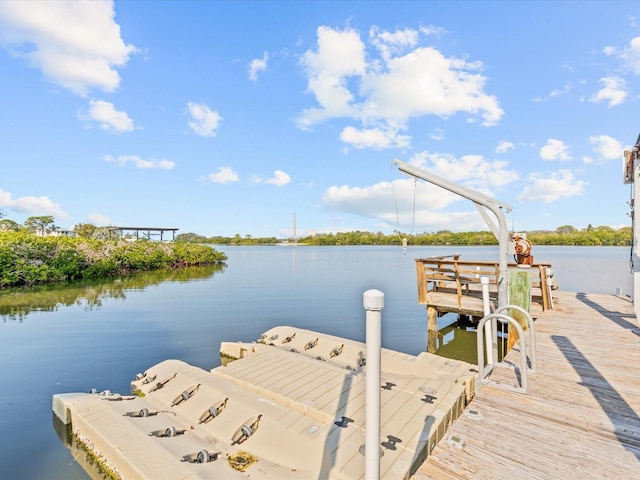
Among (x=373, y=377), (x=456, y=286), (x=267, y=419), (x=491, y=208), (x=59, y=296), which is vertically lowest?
(x=59, y=296)

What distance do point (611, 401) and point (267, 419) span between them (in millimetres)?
3863

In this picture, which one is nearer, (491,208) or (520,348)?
(520,348)

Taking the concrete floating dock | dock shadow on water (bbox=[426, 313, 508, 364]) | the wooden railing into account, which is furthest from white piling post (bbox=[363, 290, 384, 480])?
dock shadow on water (bbox=[426, 313, 508, 364])

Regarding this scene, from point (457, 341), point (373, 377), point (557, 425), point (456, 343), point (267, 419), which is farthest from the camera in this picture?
point (457, 341)

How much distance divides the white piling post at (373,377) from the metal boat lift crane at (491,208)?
492cm

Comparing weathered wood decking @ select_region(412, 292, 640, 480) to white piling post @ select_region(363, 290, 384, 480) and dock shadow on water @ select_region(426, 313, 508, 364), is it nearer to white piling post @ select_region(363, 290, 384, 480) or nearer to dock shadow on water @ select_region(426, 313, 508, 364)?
white piling post @ select_region(363, 290, 384, 480)

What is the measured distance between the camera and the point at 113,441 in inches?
154

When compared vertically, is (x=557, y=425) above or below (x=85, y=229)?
below

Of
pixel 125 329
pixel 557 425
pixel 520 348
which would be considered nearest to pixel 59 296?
pixel 125 329

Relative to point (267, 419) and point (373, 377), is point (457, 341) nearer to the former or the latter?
point (267, 419)

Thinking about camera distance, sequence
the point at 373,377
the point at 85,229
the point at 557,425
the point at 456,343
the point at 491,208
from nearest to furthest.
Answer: the point at 373,377, the point at 557,425, the point at 491,208, the point at 456,343, the point at 85,229

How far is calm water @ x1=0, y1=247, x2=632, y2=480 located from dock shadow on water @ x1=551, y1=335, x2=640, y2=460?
5503 millimetres

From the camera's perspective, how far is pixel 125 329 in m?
Answer: 11.9

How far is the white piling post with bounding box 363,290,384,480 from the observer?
1556 mm
